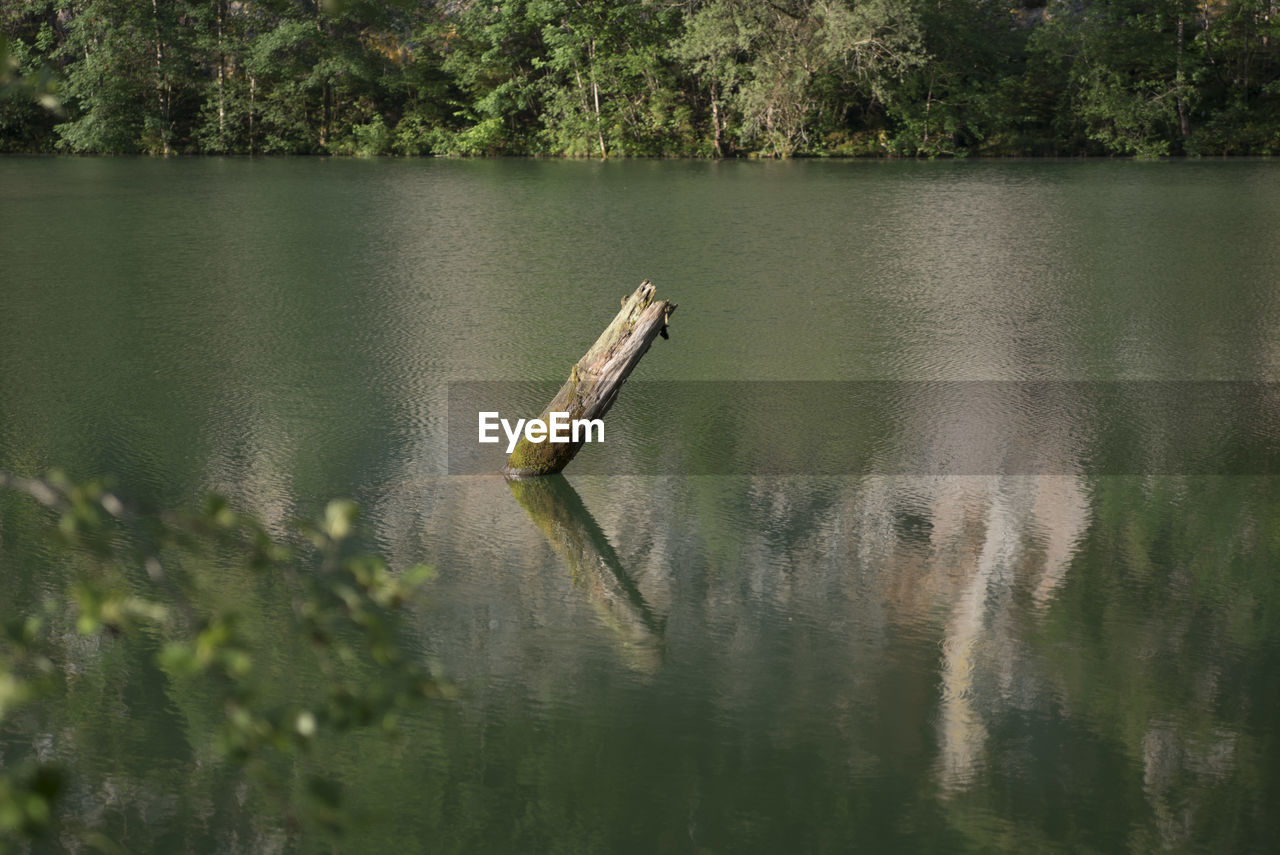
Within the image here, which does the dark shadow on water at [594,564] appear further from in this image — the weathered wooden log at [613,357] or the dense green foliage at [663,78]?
the dense green foliage at [663,78]

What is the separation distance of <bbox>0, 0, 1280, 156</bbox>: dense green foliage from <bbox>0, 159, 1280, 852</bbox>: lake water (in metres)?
11.7

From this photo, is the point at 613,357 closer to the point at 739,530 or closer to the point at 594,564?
the point at 739,530

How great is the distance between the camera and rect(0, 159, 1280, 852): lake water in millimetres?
3211

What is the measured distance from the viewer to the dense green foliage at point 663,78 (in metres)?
22.6

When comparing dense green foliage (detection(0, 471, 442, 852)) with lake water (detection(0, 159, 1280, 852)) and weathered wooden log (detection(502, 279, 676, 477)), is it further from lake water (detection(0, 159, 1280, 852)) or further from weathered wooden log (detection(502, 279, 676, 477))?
weathered wooden log (detection(502, 279, 676, 477))

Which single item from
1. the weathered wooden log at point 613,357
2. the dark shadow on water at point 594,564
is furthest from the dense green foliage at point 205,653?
the weathered wooden log at point 613,357

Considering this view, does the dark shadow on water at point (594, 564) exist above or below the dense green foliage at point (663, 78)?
below

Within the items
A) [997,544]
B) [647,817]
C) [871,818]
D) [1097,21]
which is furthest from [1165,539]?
[1097,21]

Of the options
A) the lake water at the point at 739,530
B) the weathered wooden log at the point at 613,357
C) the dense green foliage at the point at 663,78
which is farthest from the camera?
the dense green foliage at the point at 663,78

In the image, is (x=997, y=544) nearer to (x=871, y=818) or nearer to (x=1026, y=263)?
(x=871, y=818)

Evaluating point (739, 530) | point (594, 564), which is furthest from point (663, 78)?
point (594, 564)

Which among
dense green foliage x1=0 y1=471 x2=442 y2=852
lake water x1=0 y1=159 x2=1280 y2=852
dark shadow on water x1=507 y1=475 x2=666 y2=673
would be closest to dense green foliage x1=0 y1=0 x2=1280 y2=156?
lake water x1=0 y1=159 x2=1280 y2=852

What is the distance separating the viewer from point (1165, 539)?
491 centimetres

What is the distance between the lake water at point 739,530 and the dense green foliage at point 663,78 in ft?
38.5
